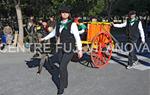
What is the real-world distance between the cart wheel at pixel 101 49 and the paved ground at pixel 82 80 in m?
0.29

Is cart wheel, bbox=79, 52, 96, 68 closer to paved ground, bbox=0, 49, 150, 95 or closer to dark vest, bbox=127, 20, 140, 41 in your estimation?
paved ground, bbox=0, 49, 150, 95

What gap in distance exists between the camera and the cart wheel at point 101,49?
11.0 metres

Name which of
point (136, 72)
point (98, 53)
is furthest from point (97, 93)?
point (98, 53)

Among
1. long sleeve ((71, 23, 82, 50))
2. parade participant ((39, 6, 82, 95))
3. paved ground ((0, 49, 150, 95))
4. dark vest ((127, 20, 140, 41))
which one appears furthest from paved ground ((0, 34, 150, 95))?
long sleeve ((71, 23, 82, 50))

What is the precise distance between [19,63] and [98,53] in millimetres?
2680

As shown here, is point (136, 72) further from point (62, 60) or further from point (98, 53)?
point (62, 60)

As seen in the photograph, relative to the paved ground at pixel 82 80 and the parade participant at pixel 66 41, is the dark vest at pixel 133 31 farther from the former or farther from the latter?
the parade participant at pixel 66 41

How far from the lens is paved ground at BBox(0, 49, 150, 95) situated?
7.86 metres

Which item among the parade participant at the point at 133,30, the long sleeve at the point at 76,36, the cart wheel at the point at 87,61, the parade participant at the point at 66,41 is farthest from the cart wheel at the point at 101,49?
the long sleeve at the point at 76,36

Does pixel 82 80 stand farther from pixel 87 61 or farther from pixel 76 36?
pixel 87 61

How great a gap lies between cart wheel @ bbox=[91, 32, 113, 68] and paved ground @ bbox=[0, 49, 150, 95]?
11.4 inches

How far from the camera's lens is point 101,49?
1120 centimetres

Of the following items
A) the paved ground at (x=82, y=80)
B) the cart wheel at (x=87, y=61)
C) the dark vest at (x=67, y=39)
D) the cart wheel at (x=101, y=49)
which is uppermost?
the dark vest at (x=67, y=39)

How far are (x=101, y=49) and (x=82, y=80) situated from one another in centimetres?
237
